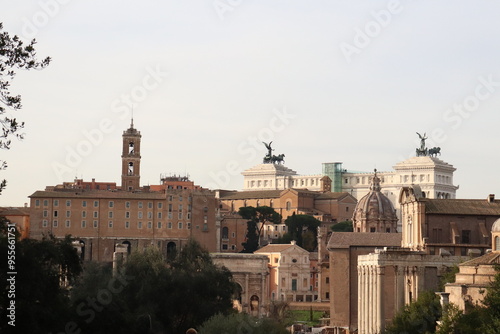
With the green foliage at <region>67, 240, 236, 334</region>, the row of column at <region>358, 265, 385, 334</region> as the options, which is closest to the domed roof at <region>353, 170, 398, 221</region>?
the row of column at <region>358, 265, 385, 334</region>

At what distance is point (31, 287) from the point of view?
119 ft

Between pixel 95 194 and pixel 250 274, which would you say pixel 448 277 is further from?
pixel 95 194

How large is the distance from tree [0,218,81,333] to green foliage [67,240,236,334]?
213 inches

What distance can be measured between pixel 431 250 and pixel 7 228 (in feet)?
128

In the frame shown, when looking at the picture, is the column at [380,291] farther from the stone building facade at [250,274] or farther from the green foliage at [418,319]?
the stone building facade at [250,274]

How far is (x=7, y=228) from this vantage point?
35.1 meters

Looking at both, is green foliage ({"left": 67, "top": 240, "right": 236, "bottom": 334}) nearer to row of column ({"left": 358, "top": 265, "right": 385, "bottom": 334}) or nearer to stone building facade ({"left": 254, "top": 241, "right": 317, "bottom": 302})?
row of column ({"left": 358, "top": 265, "right": 385, "bottom": 334})

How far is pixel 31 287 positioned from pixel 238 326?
1394 centimetres

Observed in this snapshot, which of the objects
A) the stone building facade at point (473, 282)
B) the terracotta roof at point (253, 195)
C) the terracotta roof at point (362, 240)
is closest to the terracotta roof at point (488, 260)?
the stone building facade at point (473, 282)

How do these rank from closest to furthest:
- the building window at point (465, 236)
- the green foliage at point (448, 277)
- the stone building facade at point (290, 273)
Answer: the green foliage at point (448, 277) → the building window at point (465, 236) → the stone building facade at point (290, 273)

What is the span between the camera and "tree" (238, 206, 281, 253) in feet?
469

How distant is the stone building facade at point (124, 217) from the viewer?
124688 millimetres

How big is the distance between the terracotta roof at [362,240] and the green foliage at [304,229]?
170ft

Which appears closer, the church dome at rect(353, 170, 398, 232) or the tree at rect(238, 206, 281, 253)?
the church dome at rect(353, 170, 398, 232)
